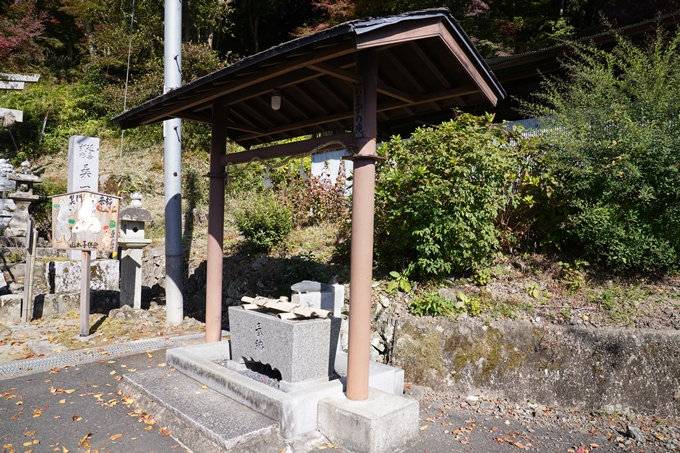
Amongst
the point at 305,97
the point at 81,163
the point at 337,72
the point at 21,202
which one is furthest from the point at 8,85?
the point at 337,72

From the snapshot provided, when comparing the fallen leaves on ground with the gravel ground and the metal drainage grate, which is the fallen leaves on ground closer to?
the metal drainage grate

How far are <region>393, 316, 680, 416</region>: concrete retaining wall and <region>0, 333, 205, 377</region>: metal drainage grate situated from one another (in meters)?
3.65

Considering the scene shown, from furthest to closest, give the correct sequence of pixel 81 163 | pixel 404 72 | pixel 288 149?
1. pixel 81 163
2. pixel 288 149
3. pixel 404 72

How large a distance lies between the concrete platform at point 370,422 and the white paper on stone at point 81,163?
8.78 m

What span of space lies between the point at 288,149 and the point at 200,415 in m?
2.97

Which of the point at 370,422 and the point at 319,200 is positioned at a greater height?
the point at 319,200

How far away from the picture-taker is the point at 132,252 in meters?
8.88

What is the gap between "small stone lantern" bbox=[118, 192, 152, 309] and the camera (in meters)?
8.80

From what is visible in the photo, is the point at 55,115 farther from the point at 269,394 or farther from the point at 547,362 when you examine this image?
the point at 547,362

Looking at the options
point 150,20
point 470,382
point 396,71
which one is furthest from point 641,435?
point 150,20

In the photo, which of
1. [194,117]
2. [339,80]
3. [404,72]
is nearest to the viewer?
[404,72]

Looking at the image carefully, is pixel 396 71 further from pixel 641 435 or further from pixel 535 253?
pixel 641 435

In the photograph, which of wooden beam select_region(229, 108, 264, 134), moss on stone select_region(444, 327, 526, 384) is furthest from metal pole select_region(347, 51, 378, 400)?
wooden beam select_region(229, 108, 264, 134)

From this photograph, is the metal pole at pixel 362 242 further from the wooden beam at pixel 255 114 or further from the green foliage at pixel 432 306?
the wooden beam at pixel 255 114
